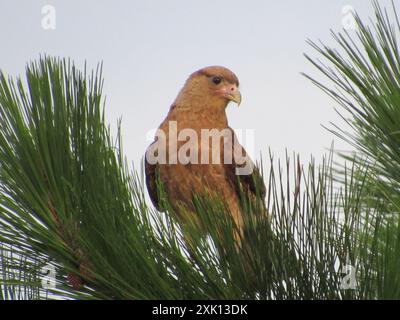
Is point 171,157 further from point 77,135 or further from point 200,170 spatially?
point 77,135

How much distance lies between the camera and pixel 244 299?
7.68ft

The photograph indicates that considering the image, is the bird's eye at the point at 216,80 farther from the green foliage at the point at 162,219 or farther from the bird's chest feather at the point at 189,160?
the green foliage at the point at 162,219

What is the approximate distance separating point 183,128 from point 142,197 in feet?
8.36

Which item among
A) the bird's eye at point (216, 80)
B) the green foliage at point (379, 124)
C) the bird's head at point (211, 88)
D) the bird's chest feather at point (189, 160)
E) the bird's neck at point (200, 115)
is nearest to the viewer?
the green foliage at point (379, 124)

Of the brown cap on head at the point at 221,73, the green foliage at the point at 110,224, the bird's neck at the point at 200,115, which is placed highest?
the brown cap on head at the point at 221,73

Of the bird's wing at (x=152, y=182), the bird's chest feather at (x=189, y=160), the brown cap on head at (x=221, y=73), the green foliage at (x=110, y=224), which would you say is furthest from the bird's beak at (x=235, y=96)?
the green foliage at (x=110, y=224)

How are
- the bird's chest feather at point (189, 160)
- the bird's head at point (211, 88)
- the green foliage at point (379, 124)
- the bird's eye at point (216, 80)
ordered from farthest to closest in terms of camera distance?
the bird's eye at point (216, 80) < the bird's head at point (211, 88) < the bird's chest feather at point (189, 160) < the green foliage at point (379, 124)

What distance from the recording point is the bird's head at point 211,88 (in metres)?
5.57

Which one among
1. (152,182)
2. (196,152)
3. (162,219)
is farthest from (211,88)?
(162,219)

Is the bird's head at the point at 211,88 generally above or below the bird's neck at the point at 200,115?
above

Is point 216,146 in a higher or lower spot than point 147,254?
higher

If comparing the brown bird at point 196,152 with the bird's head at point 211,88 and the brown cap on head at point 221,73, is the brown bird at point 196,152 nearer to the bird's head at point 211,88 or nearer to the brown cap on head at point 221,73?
the bird's head at point 211,88

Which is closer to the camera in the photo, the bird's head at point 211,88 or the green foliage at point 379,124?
the green foliage at point 379,124
